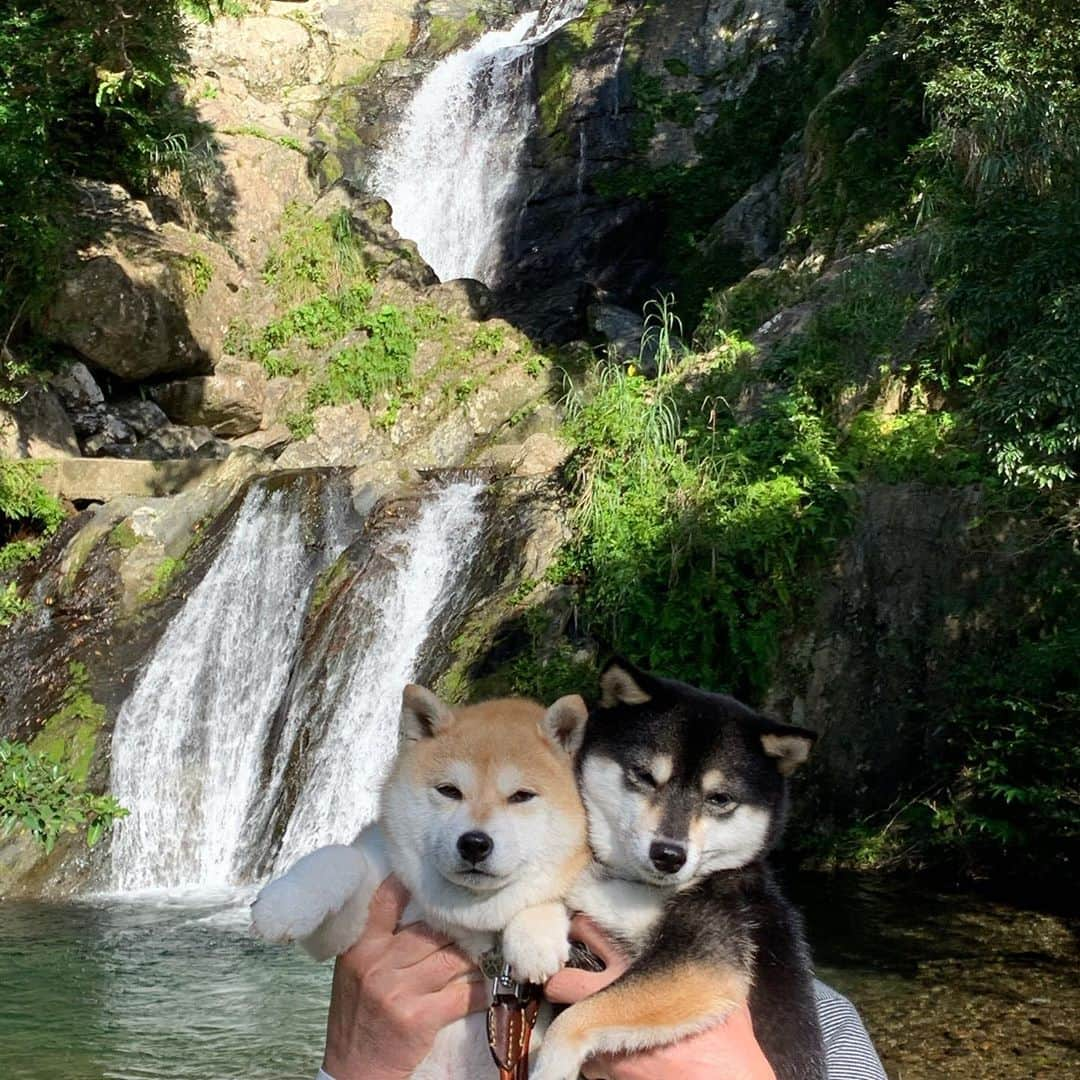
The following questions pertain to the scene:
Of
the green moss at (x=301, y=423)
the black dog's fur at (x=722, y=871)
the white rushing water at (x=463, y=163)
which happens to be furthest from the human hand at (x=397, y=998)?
the white rushing water at (x=463, y=163)

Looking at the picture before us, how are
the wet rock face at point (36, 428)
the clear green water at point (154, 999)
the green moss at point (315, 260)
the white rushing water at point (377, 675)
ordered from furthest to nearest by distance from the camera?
the green moss at point (315, 260)
the wet rock face at point (36, 428)
the white rushing water at point (377, 675)
the clear green water at point (154, 999)

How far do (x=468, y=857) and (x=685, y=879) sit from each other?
0.52 meters

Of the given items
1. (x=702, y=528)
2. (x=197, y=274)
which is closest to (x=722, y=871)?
(x=702, y=528)

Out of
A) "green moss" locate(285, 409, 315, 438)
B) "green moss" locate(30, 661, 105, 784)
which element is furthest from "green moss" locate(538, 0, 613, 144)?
"green moss" locate(30, 661, 105, 784)

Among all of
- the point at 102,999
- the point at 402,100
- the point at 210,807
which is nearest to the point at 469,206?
the point at 402,100

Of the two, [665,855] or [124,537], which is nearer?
[665,855]

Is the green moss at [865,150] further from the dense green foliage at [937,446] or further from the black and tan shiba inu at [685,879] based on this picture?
the black and tan shiba inu at [685,879]

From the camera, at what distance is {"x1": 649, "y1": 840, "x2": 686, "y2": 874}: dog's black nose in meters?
2.83

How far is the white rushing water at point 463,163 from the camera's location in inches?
918

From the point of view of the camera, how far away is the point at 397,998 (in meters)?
2.76

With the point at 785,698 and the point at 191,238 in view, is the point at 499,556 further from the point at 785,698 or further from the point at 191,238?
the point at 191,238

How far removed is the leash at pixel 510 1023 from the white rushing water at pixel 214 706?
29.8 feet

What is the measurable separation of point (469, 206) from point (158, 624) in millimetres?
12612

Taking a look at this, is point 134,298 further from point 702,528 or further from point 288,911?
point 288,911
